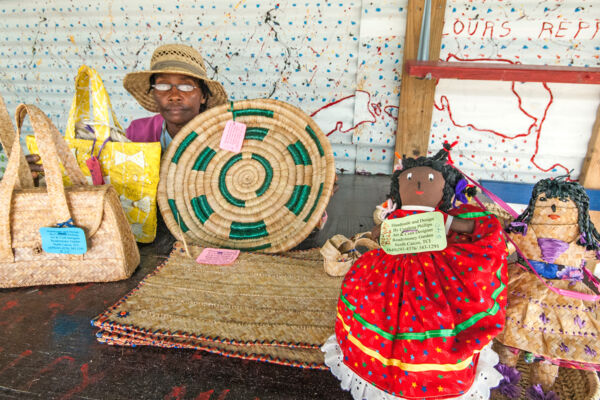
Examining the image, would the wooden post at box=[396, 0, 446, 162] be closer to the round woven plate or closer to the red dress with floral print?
the round woven plate

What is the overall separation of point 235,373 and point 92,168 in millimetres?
908

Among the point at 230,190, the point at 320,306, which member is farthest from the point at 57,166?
the point at 320,306

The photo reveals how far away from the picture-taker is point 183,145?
4.04 ft

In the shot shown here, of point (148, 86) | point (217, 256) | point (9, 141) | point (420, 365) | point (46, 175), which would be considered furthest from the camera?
point (148, 86)

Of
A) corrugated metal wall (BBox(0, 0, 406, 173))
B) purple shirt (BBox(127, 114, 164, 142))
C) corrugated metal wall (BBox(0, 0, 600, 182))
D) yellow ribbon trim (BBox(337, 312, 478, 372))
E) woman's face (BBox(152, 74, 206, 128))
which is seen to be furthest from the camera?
corrugated metal wall (BBox(0, 0, 406, 173))

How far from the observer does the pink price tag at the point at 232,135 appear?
1217 millimetres

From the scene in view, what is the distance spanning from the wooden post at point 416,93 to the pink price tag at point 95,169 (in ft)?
5.10

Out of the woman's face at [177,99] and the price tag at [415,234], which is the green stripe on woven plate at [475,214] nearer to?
the price tag at [415,234]

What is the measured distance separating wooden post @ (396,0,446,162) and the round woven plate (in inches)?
38.8

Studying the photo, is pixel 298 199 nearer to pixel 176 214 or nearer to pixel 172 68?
pixel 176 214

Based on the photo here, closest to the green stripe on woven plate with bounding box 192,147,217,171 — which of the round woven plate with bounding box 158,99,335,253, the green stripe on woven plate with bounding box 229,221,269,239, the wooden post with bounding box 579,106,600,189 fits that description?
the round woven plate with bounding box 158,99,335,253

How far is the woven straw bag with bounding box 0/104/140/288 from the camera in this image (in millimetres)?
958

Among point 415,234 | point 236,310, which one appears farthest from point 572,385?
point 236,310

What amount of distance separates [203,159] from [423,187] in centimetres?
83
